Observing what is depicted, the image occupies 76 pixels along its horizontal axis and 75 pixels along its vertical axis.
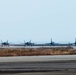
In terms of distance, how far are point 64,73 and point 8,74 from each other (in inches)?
138

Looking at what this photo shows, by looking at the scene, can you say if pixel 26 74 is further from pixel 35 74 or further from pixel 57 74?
pixel 57 74

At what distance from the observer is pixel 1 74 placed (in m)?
20.8

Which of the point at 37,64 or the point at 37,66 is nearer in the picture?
the point at 37,66

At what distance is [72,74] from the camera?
19.9 metres

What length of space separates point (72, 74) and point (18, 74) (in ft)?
11.1

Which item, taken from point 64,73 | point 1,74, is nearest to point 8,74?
point 1,74

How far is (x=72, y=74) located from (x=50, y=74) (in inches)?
52.6

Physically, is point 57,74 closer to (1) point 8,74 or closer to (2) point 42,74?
(2) point 42,74

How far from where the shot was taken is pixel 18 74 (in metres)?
20.5

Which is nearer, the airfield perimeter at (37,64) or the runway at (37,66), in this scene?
the airfield perimeter at (37,64)

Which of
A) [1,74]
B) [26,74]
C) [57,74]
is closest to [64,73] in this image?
[57,74]

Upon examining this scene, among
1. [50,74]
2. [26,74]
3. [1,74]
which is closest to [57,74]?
[50,74]

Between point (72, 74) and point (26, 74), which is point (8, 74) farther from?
point (72, 74)

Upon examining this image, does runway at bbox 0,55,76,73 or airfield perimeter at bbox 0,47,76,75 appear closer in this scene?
airfield perimeter at bbox 0,47,76,75
